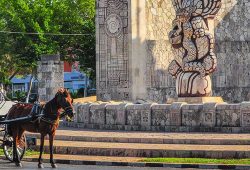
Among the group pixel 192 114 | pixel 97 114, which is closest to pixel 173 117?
pixel 192 114

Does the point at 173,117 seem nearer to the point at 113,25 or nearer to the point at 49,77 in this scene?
the point at 113,25

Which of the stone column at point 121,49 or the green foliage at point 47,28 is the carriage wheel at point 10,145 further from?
the green foliage at point 47,28

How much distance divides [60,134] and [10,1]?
35254mm

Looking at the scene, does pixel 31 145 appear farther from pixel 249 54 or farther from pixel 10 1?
pixel 10 1

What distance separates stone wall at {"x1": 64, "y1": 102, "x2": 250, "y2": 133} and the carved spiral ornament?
29.7 ft

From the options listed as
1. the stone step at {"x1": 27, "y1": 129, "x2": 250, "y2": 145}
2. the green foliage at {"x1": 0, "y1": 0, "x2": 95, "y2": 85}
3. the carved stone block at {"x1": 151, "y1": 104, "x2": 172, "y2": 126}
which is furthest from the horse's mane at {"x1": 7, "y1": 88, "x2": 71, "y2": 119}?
the green foliage at {"x1": 0, "y1": 0, "x2": 95, "y2": 85}

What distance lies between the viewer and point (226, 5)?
35.3 meters

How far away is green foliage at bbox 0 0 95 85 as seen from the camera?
5359cm

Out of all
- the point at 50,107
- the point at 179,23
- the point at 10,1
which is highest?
the point at 10,1

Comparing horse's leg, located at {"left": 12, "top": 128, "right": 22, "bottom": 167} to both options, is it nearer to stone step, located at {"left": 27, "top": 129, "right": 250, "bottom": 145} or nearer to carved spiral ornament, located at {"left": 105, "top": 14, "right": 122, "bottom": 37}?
stone step, located at {"left": 27, "top": 129, "right": 250, "bottom": 145}

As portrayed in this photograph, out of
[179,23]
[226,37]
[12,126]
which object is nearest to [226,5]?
[226,37]

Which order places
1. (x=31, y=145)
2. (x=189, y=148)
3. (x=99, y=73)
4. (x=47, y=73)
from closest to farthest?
(x=189, y=148) < (x=31, y=145) < (x=99, y=73) < (x=47, y=73)

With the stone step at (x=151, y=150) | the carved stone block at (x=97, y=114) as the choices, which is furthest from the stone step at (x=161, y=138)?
the carved stone block at (x=97, y=114)

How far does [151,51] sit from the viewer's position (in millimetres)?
33656
